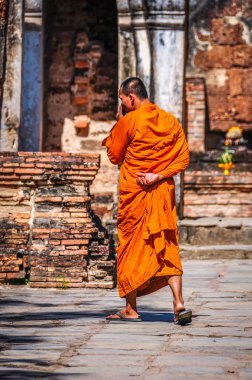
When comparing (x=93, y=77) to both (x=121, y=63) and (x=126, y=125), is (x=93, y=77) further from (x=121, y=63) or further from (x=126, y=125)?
(x=126, y=125)

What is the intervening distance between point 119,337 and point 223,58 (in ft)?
46.1

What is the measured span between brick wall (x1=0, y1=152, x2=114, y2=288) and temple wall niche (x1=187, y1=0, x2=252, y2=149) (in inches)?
432

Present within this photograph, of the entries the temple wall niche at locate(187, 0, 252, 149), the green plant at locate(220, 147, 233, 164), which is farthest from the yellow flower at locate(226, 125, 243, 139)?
the green plant at locate(220, 147, 233, 164)

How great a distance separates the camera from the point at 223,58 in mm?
18547

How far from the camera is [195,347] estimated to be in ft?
15.2

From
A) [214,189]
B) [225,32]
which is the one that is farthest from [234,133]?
[214,189]

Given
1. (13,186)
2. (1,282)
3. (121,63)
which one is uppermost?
(121,63)

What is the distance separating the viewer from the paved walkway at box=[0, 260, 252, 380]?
4.05 metres

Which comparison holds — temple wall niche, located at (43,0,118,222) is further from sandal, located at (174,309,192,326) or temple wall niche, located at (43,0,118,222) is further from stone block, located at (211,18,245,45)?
sandal, located at (174,309,192,326)

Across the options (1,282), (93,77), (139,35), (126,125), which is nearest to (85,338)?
(126,125)

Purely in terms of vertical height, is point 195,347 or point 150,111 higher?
point 150,111

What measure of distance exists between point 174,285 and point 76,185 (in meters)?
2.12

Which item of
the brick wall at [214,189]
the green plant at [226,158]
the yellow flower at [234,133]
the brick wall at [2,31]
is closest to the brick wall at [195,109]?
the yellow flower at [234,133]

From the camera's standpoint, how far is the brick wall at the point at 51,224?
7328mm
